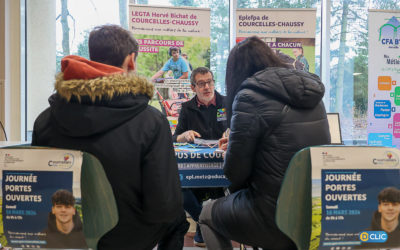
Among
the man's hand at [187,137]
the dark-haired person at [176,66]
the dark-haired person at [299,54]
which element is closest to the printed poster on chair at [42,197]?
the man's hand at [187,137]

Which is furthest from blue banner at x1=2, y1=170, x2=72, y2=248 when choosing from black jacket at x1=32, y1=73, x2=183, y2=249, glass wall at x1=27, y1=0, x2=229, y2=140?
glass wall at x1=27, y1=0, x2=229, y2=140

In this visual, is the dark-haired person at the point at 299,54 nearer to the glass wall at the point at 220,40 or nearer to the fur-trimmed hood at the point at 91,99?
the glass wall at the point at 220,40

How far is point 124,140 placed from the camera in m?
1.22

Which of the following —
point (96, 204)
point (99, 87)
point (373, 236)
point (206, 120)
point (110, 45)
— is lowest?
point (373, 236)

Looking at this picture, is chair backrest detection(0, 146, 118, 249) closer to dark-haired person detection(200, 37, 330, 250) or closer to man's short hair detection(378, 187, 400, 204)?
dark-haired person detection(200, 37, 330, 250)

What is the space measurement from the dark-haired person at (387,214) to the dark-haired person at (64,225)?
1025mm

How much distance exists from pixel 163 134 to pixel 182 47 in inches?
125

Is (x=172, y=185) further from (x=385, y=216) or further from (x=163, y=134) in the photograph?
(x=385, y=216)

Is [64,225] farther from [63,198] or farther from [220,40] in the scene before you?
[220,40]

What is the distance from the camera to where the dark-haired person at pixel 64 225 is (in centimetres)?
116

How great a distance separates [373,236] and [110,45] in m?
1.21

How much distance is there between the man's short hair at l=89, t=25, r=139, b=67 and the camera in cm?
131

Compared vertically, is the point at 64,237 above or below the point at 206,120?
below

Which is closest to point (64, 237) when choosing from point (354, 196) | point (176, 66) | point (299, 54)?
point (354, 196)
